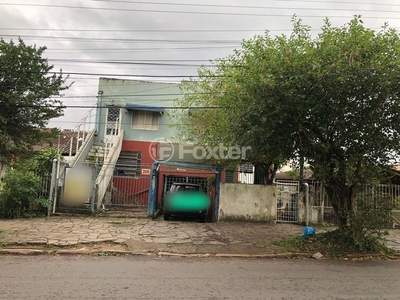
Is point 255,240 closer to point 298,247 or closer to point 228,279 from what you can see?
point 298,247

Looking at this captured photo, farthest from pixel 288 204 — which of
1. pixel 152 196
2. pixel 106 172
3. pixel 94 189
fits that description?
pixel 106 172

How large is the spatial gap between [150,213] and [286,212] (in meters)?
5.27

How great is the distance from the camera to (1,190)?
10289 mm

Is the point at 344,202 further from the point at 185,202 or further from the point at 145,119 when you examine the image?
the point at 145,119

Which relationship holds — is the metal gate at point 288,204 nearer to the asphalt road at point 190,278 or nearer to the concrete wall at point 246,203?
the concrete wall at point 246,203

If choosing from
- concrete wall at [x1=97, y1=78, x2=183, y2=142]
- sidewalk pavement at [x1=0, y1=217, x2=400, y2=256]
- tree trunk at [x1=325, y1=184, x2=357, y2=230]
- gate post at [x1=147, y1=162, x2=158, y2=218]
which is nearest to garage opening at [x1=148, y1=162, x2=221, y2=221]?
gate post at [x1=147, y1=162, x2=158, y2=218]

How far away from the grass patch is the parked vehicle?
351cm

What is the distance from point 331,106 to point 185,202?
19.3 ft

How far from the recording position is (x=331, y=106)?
22.3 feet

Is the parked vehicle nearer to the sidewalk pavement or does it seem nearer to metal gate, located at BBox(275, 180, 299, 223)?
the sidewalk pavement

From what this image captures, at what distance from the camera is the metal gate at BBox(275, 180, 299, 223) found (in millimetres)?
11492

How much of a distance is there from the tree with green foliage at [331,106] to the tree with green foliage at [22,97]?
20.1ft

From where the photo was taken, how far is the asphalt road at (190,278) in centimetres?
423

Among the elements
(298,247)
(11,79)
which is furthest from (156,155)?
(298,247)
